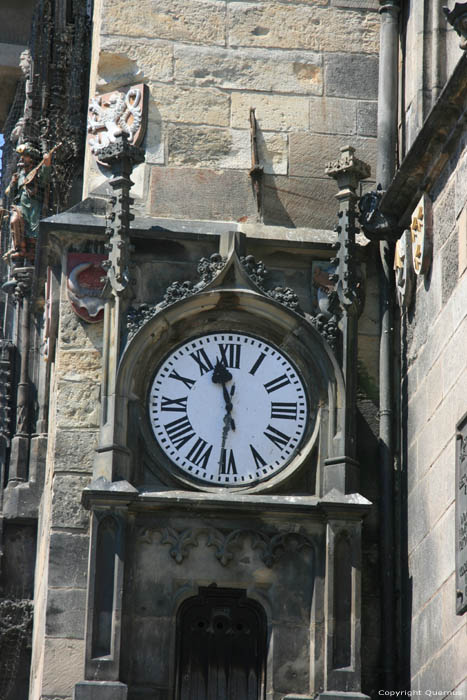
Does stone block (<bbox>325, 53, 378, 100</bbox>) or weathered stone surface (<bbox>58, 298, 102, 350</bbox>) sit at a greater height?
stone block (<bbox>325, 53, 378, 100</bbox>)

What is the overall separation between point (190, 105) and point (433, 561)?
147 inches

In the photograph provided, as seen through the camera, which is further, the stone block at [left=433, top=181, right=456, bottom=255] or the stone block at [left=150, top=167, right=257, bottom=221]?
the stone block at [left=150, top=167, right=257, bottom=221]

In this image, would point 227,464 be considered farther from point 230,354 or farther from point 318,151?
point 318,151

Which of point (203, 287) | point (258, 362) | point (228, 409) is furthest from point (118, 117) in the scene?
point (228, 409)

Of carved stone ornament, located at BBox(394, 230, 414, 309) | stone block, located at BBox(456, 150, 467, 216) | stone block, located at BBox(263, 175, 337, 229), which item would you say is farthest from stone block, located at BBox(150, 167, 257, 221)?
stone block, located at BBox(456, 150, 467, 216)

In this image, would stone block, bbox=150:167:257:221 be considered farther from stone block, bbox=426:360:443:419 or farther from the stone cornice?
stone block, bbox=426:360:443:419

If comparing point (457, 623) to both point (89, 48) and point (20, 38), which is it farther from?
point (20, 38)

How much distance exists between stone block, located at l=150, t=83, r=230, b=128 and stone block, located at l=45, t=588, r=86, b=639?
3298 mm

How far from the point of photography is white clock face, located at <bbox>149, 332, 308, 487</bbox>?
15172 millimetres

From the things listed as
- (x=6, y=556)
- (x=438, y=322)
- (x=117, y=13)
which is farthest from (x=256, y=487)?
(x=6, y=556)

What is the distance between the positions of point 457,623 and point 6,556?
672 cm

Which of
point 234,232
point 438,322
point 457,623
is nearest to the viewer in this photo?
point 457,623

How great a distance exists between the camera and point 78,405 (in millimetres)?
15453

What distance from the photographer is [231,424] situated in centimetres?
1523
